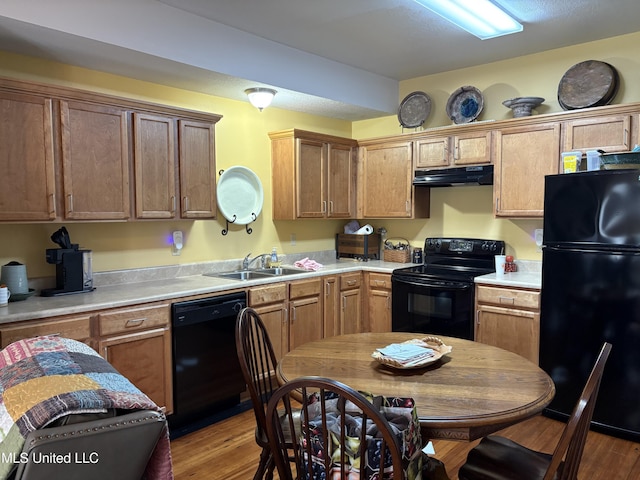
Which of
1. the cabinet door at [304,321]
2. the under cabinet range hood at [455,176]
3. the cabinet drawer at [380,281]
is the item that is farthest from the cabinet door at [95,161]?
the under cabinet range hood at [455,176]

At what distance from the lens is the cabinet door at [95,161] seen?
2771 millimetres

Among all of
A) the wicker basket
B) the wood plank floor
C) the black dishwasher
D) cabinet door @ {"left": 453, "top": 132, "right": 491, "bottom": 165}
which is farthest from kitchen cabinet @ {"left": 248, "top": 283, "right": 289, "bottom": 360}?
cabinet door @ {"left": 453, "top": 132, "right": 491, "bottom": 165}

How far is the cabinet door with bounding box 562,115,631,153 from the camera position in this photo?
3172mm

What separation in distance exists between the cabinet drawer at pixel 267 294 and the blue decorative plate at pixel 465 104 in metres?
2.16

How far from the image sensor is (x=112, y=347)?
2.70 meters

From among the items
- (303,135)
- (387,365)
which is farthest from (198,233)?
(387,365)

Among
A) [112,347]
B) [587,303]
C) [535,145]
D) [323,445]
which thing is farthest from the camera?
[535,145]

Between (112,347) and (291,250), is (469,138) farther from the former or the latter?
(112,347)

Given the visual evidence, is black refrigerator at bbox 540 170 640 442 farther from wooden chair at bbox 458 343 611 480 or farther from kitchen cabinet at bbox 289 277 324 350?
kitchen cabinet at bbox 289 277 324 350

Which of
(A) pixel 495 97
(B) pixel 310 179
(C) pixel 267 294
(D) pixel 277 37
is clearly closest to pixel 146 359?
(C) pixel 267 294

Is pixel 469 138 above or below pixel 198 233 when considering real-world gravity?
above

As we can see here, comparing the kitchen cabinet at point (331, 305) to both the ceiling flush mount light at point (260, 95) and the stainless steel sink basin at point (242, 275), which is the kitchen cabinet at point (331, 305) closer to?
the stainless steel sink basin at point (242, 275)

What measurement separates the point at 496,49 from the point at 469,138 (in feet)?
2.34

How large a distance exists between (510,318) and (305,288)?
5.18 feet
